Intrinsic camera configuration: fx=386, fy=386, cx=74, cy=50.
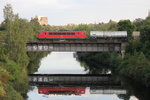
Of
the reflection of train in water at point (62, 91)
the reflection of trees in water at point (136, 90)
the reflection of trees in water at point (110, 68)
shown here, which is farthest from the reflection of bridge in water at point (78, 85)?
the reflection of trees in water at point (110, 68)

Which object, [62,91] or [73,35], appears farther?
[73,35]

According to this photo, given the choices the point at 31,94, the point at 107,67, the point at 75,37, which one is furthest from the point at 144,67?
the point at 75,37

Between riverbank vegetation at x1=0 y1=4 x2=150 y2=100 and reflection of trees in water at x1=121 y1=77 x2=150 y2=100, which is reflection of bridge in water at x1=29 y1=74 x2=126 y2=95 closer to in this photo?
reflection of trees in water at x1=121 y1=77 x2=150 y2=100

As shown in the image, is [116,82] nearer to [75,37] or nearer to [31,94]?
[31,94]

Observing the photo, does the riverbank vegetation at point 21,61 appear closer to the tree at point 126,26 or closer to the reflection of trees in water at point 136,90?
the reflection of trees in water at point 136,90

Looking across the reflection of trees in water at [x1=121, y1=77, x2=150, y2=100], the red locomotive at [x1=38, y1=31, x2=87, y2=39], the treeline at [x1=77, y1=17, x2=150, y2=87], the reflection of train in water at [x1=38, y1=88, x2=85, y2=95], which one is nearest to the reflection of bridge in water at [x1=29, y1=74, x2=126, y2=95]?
the reflection of train in water at [x1=38, y1=88, x2=85, y2=95]

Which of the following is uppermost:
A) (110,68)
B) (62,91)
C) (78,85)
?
(62,91)

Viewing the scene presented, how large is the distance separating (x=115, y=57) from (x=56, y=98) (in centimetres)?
3851

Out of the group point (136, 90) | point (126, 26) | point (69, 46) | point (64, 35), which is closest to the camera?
point (136, 90)

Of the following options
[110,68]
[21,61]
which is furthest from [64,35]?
[21,61]

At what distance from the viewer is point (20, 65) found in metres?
70.7

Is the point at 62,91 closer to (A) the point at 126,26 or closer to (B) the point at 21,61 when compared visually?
(B) the point at 21,61

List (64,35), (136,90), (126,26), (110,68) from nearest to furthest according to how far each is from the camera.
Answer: (136,90), (110,68), (64,35), (126,26)

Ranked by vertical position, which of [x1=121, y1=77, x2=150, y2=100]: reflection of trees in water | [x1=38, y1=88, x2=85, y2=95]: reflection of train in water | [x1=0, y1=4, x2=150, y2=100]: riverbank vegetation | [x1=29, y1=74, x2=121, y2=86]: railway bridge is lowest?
[x1=29, y1=74, x2=121, y2=86]: railway bridge
